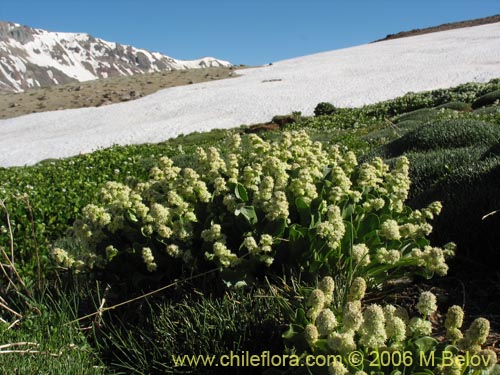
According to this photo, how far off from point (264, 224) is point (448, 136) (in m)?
4.99

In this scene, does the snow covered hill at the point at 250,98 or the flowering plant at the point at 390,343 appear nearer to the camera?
the flowering plant at the point at 390,343

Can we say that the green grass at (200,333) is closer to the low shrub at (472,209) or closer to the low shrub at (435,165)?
the low shrub at (472,209)

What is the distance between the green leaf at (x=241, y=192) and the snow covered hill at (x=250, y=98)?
20.7 metres

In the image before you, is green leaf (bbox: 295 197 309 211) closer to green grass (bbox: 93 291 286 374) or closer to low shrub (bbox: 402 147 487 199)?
green grass (bbox: 93 291 286 374)

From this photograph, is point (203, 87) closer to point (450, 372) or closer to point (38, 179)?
point (38, 179)

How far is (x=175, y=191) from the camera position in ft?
12.7

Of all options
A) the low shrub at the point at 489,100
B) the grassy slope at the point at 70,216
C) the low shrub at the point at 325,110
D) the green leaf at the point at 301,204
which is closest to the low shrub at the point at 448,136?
the grassy slope at the point at 70,216

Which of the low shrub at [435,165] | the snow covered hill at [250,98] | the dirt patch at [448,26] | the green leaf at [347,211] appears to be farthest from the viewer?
the dirt patch at [448,26]

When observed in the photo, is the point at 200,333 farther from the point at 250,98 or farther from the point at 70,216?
the point at 250,98

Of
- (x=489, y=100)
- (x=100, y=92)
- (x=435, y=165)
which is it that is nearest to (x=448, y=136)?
(x=435, y=165)

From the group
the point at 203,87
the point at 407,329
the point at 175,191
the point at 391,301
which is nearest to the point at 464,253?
the point at 391,301

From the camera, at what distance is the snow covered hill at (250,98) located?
26031 millimetres

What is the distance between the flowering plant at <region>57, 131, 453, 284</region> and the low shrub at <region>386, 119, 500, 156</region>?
3.80m

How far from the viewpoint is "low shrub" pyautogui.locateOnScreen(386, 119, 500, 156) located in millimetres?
7297
